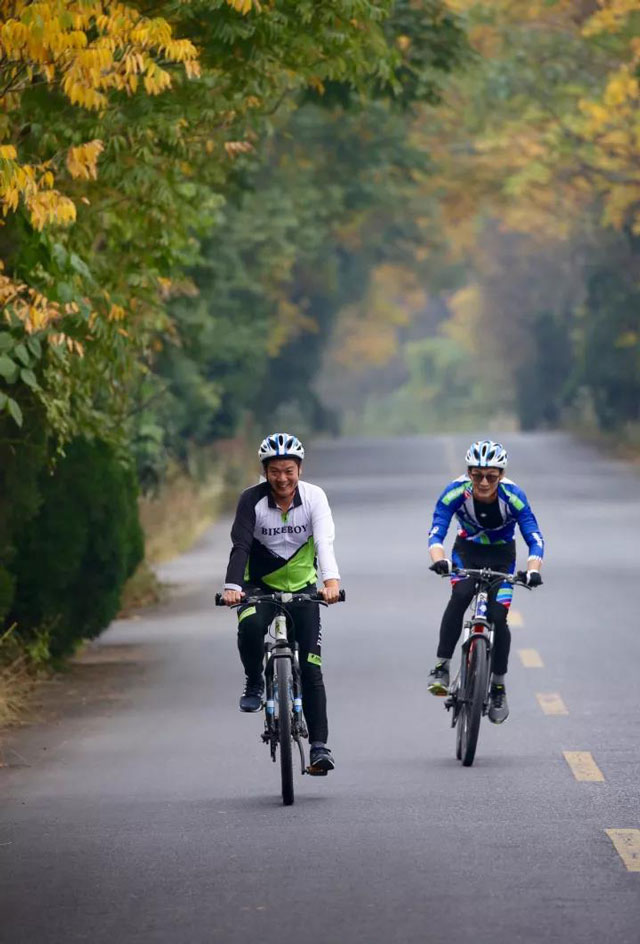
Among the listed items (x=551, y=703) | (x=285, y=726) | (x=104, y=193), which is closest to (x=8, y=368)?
(x=285, y=726)

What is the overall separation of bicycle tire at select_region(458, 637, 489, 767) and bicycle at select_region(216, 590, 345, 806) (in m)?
1.27

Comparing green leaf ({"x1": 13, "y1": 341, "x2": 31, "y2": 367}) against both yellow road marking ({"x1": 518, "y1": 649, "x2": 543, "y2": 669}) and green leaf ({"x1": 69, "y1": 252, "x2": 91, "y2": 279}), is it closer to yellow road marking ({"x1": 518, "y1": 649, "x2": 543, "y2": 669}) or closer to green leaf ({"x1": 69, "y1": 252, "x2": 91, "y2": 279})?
green leaf ({"x1": 69, "y1": 252, "x2": 91, "y2": 279})

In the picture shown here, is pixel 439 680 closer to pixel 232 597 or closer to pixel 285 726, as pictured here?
pixel 285 726

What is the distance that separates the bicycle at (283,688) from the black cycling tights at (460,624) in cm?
180

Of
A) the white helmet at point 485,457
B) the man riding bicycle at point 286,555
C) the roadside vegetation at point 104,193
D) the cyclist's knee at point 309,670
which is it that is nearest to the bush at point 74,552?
the roadside vegetation at point 104,193

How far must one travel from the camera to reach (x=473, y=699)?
12.7 m

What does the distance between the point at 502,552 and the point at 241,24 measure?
448 cm

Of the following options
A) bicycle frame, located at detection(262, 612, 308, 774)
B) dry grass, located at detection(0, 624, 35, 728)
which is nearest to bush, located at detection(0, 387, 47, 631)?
dry grass, located at detection(0, 624, 35, 728)

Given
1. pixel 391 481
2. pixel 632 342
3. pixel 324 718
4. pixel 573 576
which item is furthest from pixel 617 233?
pixel 324 718

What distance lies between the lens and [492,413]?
11050 centimetres

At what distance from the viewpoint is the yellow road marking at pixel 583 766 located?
1215cm

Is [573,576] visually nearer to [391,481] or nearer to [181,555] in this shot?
[181,555]

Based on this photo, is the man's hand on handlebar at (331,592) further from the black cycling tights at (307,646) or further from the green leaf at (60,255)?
the green leaf at (60,255)

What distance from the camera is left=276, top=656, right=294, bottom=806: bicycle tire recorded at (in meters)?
11.2
